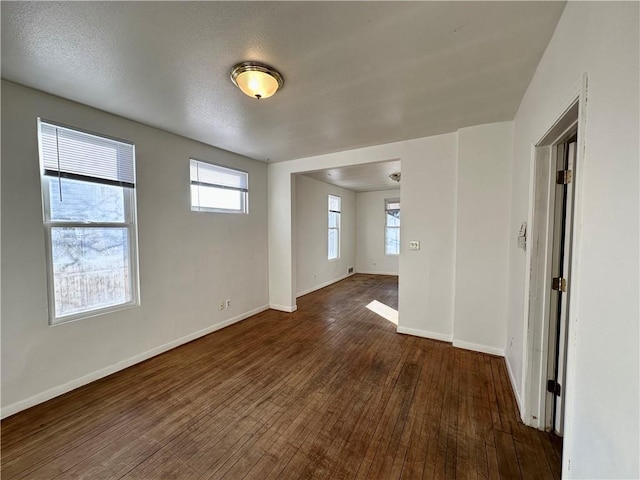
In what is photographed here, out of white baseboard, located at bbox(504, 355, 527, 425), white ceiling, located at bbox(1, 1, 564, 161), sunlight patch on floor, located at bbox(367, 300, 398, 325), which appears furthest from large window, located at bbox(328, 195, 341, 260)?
white baseboard, located at bbox(504, 355, 527, 425)

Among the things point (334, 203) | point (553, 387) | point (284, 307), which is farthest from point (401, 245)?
point (334, 203)

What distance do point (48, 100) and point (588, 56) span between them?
3.57m

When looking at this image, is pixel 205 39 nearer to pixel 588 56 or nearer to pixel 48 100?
pixel 48 100

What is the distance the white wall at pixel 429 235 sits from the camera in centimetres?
328

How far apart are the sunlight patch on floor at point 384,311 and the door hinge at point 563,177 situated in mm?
2803

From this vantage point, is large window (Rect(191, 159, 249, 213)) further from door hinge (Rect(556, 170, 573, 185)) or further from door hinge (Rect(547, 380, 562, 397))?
door hinge (Rect(547, 380, 562, 397))

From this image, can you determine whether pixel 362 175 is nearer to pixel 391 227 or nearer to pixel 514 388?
pixel 391 227

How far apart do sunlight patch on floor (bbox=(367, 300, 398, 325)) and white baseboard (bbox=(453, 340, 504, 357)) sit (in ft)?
3.26

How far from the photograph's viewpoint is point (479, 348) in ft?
10.1

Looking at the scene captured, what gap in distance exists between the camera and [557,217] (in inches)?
72.5

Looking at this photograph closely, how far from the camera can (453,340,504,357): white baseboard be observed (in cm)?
296

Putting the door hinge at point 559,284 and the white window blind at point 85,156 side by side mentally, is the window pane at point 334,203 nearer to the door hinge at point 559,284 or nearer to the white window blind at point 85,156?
the white window blind at point 85,156

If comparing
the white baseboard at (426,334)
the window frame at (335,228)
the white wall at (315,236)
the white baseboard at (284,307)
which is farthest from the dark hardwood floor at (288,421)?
the window frame at (335,228)

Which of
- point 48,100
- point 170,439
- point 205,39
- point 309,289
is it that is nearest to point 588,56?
point 205,39
